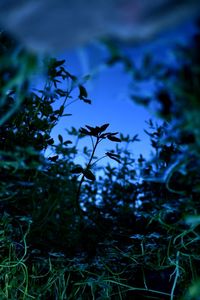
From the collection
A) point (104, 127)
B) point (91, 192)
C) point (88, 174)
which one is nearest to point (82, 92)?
point (104, 127)

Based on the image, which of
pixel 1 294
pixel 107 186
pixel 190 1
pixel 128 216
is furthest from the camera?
pixel 107 186

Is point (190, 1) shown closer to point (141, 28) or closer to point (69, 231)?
point (141, 28)

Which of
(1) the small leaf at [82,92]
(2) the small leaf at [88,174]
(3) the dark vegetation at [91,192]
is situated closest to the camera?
(3) the dark vegetation at [91,192]

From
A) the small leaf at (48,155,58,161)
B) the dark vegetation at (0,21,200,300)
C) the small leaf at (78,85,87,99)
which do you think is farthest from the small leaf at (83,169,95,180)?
the small leaf at (78,85,87,99)

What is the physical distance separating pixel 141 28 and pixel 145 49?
30 mm

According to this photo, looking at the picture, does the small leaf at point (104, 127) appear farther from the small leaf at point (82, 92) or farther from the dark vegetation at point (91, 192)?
the small leaf at point (82, 92)

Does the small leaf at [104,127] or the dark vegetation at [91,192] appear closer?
the dark vegetation at [91,192]

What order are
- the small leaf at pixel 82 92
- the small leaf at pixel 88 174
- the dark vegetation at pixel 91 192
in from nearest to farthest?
1. the dark vegetation at pixel 91 192
2. the small leaf at pixel 82 92
3. the small leaf at pixel 88 174

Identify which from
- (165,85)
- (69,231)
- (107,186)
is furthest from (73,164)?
(165,85)

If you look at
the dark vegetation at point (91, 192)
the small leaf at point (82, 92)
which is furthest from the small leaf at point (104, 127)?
the small leaf at point (82, 92)

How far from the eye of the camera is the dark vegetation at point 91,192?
0.40 m

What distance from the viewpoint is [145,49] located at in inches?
14.2

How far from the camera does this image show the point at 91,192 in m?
2.43

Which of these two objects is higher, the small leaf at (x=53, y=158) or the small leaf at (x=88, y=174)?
the small leaf at (x=53, y=158)
